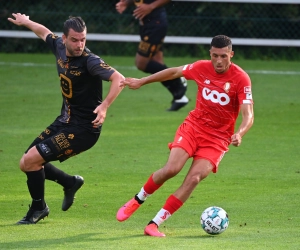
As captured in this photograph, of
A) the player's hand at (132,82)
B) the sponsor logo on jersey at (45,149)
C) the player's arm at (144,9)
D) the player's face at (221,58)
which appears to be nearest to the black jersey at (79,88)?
the player's hand at (132,82)

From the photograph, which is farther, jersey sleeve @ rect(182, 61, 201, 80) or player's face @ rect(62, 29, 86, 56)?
jersey sleeve @ rect(182, 61, 201, 80)

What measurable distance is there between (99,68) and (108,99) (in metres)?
0.42

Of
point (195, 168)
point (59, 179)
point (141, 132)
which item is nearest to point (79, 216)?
point (59, 179)

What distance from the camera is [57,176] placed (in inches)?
349

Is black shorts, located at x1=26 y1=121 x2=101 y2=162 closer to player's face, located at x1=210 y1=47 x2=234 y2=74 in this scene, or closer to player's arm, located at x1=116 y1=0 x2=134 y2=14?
player's face, located at x1=210 y1=47 x2=234 y2=74

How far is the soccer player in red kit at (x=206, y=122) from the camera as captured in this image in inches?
314

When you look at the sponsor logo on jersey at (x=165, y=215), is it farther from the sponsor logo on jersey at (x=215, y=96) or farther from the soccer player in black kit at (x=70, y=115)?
the sponsor logo on jersey at (x=215, y=96)

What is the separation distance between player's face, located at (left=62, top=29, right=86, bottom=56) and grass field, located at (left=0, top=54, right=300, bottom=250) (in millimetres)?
1675

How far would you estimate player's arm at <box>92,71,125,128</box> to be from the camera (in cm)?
791

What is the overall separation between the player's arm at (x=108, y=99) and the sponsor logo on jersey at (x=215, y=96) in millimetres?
833

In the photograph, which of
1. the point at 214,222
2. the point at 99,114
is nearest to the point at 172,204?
the point at 214,222

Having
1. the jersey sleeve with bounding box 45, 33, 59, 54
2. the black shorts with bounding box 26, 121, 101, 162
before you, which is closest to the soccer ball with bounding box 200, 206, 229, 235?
the black shorts with bounding box 26, 121, 101, 162

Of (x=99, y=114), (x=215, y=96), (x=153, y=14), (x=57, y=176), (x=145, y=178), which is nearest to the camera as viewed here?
(x=99, y=114)

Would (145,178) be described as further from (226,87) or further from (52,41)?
(226,87)
